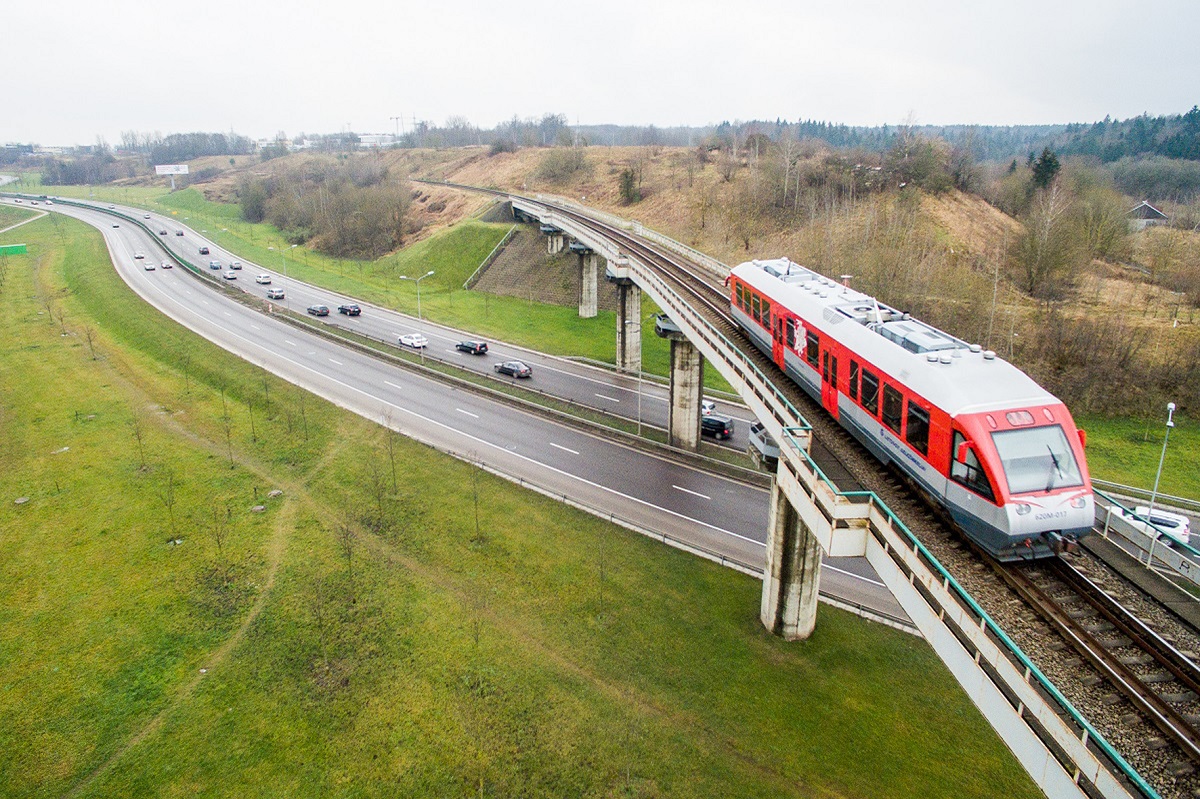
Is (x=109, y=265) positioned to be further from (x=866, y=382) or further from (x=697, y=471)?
(x=866, y=382)

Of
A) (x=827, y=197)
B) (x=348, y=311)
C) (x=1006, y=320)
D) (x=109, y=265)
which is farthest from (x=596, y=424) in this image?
(x=109, y=265)

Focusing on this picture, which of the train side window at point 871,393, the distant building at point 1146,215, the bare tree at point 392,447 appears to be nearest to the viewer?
the train side window at point 871,393

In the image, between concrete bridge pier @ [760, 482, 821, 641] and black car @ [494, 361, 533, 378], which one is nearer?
concrete bridge pier @ [760, 482, 821, 641]

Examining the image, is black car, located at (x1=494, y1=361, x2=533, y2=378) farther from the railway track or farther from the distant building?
the distant building

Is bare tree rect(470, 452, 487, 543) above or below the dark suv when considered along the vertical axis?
below

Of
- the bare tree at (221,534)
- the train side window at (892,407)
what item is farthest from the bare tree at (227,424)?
the train side window at (892,407)

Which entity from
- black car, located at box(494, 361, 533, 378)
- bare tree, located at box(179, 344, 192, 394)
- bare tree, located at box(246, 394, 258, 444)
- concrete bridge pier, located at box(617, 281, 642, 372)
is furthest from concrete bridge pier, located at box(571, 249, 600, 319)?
bare tree, located at box(179, 344, 192, 394)

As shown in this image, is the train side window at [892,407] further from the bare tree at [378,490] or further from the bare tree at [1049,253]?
the bare tree at [1049,253]
